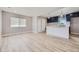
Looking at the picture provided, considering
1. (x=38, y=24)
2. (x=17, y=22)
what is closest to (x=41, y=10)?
(x=38, y=24)

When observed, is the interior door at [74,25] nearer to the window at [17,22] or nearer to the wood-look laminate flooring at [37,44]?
the wood-look laminate flooring at [37,44]

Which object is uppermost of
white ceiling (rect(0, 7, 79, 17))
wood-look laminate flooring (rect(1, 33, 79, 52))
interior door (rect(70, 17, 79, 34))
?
white ceiling (rect(0, 7, 79, 17))

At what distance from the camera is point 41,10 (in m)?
3.07

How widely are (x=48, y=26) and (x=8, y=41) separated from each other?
1.52 m

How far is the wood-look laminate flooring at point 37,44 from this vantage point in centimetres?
312

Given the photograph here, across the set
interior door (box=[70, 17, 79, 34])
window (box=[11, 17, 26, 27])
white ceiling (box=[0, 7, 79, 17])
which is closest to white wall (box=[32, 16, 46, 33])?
white ceiling (box=[0, 7, 79, 17])

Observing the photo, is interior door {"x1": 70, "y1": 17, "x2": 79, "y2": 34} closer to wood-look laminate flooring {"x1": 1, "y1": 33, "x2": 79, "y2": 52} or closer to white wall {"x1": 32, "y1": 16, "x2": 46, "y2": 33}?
wood-look laminate flooring {"x1": 1, "y1": 33, "x2": 79, "y2": 52}

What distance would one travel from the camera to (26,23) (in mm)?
3354

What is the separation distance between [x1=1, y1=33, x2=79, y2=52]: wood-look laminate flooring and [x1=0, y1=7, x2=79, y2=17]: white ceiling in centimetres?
76

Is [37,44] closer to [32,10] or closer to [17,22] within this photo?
[17,22]

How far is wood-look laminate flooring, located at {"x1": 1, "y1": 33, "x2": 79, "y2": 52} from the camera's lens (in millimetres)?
3119

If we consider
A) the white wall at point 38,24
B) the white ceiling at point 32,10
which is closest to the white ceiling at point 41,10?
the white ceiling at point 32,10

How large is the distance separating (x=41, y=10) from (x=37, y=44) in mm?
1245
